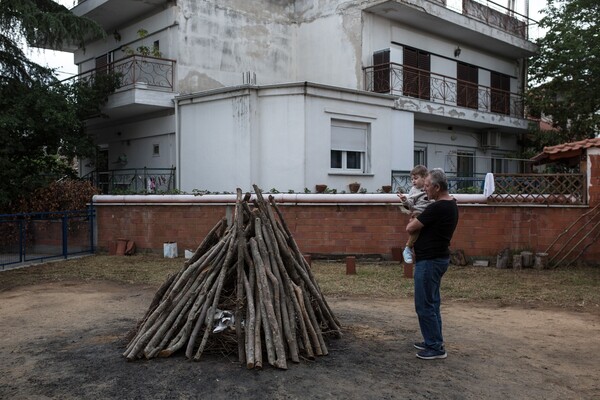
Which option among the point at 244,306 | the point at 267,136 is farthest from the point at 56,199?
the point at 244,306

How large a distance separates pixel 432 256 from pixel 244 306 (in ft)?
6.20

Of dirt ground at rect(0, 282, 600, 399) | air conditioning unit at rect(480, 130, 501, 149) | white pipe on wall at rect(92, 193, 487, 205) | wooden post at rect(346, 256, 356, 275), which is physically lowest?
dirt ground at rect(0, 282, 600, 399)

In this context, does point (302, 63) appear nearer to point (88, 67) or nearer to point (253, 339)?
point (88, 67)

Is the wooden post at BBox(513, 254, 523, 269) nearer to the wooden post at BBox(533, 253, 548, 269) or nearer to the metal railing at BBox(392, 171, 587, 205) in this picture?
the wooden post at BBox(533, 253, 548, 269)

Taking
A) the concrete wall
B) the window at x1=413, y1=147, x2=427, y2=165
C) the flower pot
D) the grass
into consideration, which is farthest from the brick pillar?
the window at x1=413, y1=147, x2=427, y2=165

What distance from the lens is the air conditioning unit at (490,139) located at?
21953mm

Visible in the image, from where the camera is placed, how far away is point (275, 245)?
19.2 ft

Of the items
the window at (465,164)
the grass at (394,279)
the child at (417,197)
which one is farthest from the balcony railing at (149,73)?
the child at (417,197)

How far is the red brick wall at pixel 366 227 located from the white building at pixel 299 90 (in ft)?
7.67

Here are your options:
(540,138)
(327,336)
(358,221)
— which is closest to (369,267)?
(358,221)

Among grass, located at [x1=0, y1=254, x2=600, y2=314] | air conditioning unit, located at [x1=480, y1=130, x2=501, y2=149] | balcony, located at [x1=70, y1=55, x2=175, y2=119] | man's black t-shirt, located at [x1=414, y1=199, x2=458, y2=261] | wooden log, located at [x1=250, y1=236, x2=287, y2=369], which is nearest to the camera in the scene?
wooden log, located at [x1=250, y1=236, x2=287, y2=369]

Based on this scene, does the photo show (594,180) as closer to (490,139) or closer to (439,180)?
(439,180)

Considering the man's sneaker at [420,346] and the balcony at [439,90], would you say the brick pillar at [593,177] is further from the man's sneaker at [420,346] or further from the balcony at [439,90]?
the man's sneaker at [420,346]

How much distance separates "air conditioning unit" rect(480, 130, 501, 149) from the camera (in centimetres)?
2195
